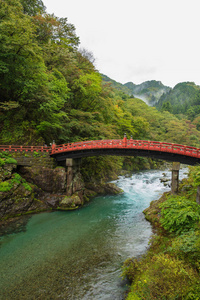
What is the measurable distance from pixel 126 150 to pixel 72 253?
12.4m

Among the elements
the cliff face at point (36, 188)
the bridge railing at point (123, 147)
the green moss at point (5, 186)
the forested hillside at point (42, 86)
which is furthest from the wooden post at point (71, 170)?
the green moss at point (5, 186)

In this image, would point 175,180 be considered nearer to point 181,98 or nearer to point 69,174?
point 69,174

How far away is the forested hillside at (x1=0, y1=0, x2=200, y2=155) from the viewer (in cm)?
1777

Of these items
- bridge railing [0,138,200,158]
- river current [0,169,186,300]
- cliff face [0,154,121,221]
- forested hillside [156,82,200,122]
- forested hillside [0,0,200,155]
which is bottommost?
river current [0,169,186,300]

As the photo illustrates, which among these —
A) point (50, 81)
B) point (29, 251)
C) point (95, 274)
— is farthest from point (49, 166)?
point (95, 274)

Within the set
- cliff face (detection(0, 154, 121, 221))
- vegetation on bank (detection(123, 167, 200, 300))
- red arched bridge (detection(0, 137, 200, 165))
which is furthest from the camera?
red arched bridge (detection(0, 137, 200, 165))

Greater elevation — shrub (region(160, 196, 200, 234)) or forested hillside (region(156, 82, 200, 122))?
forested hillside (region(156, 82, 200, 122))

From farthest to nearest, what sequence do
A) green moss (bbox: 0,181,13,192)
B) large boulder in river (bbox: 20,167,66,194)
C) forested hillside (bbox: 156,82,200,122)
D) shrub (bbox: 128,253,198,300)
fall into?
forested hillside (bbox: 156,82,200,122) → large boulder in river (bbox: 20,167,66,194) → green moss (bbox: 0,181,13,192) → shrub (bbox: 128,253,198,300)

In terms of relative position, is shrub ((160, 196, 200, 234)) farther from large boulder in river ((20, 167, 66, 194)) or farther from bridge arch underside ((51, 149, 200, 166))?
large boulder in river ((20, 167, 66, 194))

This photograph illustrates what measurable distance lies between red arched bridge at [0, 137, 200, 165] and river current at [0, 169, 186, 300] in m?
6.76

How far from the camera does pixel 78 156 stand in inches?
843

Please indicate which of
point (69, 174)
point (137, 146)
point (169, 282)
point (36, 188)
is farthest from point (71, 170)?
point (169, 282)

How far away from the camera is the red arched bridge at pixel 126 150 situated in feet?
55.2

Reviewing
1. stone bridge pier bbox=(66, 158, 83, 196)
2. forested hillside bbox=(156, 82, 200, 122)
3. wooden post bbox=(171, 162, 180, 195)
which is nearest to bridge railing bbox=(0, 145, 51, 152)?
stone bridge pier bbox=(66, 158, 83, 196)
